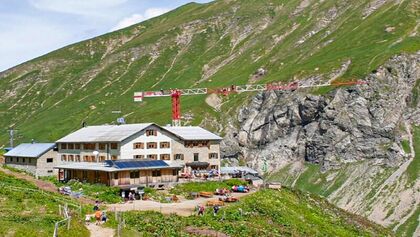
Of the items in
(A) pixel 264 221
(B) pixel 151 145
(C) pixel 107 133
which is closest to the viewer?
(A) pixel 264 221

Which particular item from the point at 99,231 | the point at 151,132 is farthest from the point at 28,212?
the point at 151,132

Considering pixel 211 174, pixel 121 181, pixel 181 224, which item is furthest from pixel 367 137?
pixel 181 224

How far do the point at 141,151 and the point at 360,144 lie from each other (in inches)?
3821

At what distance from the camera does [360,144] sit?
180m

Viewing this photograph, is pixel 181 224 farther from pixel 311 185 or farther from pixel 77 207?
pixel 311 185

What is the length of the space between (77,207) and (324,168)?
127 meters

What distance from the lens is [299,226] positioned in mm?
67500

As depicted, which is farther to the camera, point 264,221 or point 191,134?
point 191,134

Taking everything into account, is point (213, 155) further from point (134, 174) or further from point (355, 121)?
point (355, 121)

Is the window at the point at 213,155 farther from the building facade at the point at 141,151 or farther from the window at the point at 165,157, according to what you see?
the window at the point at 165,157

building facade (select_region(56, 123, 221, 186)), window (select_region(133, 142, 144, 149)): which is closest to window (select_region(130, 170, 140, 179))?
building facade (select_region(56, 123, 221, 186))

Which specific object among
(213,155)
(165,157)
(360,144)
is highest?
(360,144)

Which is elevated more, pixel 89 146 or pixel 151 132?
pixel 151 132

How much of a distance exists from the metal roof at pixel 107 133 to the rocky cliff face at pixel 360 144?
72776mm
